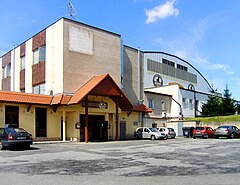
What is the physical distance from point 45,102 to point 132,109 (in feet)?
33.7

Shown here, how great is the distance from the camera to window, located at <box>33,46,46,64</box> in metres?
32.3

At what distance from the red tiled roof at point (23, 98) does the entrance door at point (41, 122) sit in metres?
1.03

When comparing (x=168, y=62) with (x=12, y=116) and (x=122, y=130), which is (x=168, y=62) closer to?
(x=122, y=130)

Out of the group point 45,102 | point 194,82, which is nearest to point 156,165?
point 45,102

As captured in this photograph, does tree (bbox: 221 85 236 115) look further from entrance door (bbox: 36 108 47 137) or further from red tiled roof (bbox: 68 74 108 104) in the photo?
entrance door (bbox: 36 108 47 137)

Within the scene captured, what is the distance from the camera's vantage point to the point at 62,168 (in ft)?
37.8

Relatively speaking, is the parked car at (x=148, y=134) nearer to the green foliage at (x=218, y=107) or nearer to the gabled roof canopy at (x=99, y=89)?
the gabled roof canopy at (x=99, y=89)

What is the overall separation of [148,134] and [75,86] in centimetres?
1017

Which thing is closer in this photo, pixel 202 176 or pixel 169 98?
pixel 202 176

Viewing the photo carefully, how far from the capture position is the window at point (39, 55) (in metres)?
32.3

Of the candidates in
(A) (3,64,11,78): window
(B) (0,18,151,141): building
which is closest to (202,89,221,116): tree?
(B) (0,18,151,141): building

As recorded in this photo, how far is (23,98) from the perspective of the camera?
26.8m

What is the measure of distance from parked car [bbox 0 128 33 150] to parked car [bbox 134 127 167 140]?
16.6 m

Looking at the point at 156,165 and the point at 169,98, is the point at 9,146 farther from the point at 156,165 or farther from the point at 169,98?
the point at 169,98
